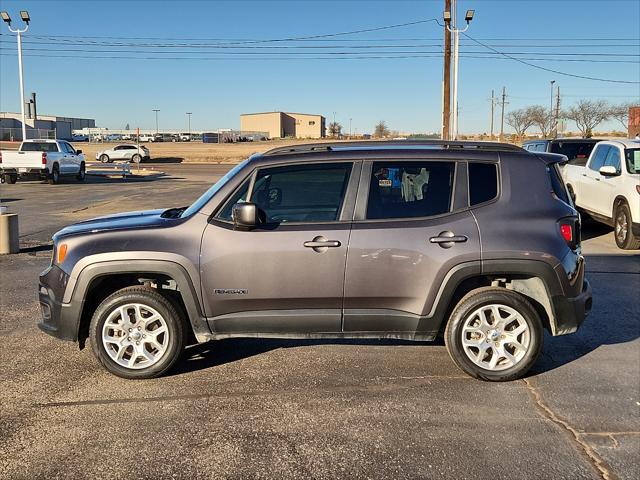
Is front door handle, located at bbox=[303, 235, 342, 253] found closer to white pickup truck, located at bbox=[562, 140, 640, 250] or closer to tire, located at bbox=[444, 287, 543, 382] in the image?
tire, located at bbox=[444, 287, 543, 382]

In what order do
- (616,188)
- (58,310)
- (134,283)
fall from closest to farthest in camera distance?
(58,310) → (134,283) → (616,188)

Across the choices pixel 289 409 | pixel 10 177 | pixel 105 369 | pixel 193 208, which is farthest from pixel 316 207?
pixel 10 177

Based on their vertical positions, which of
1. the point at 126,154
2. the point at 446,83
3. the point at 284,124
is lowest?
the point at 126,154

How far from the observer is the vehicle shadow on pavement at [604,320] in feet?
16.9

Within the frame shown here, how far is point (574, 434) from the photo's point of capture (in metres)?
3.69

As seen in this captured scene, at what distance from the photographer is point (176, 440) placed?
11.7ft

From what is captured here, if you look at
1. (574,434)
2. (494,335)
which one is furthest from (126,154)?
(574,434)

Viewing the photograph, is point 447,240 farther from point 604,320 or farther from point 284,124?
point 284,124

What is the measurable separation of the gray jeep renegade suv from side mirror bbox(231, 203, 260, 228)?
11 millimetres

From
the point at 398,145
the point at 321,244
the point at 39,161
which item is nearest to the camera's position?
the point at 321,244

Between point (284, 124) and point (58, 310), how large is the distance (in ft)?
535

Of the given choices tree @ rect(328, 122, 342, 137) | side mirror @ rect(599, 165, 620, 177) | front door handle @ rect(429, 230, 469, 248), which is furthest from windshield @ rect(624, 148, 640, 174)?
tree @ rect(328, 122, 342, 137)

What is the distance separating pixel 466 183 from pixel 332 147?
3.62ft

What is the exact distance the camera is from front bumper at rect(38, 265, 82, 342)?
4.43 meters
